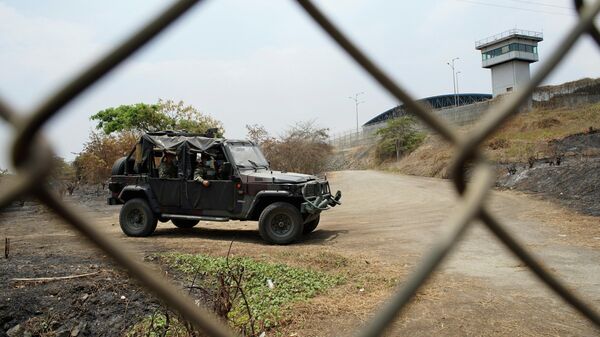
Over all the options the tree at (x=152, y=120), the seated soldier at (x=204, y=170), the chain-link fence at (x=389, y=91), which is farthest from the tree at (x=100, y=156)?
the chain-link fence at (x=389, y=91)

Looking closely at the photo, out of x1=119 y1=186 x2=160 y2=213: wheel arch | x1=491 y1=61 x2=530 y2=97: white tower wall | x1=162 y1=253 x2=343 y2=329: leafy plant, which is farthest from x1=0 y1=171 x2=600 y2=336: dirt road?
x1=491 y1=61 x2=530 y2=97: white tower wall

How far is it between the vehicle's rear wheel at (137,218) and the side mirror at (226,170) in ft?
5.70

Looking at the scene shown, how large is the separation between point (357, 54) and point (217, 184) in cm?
843

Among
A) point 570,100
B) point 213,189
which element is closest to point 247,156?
point 213,189

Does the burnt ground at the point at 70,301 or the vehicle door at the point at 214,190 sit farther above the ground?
the vehicle door at the point at 214,190

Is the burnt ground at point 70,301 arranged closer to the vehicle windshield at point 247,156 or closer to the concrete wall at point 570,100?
the vehicle windshield at point 247,156

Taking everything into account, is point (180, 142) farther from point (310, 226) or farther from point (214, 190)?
point (310, 226)

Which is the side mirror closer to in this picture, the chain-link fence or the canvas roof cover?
the canvas roof cover

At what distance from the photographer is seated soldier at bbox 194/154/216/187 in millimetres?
9195

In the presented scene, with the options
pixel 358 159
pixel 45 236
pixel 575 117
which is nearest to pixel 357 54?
pixel 45 236

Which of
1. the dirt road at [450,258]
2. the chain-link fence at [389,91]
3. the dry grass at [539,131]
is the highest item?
the dry grass at [539,131]

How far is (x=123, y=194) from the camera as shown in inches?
382

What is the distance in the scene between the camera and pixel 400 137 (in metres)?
33.3

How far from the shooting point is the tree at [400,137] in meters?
31.9
